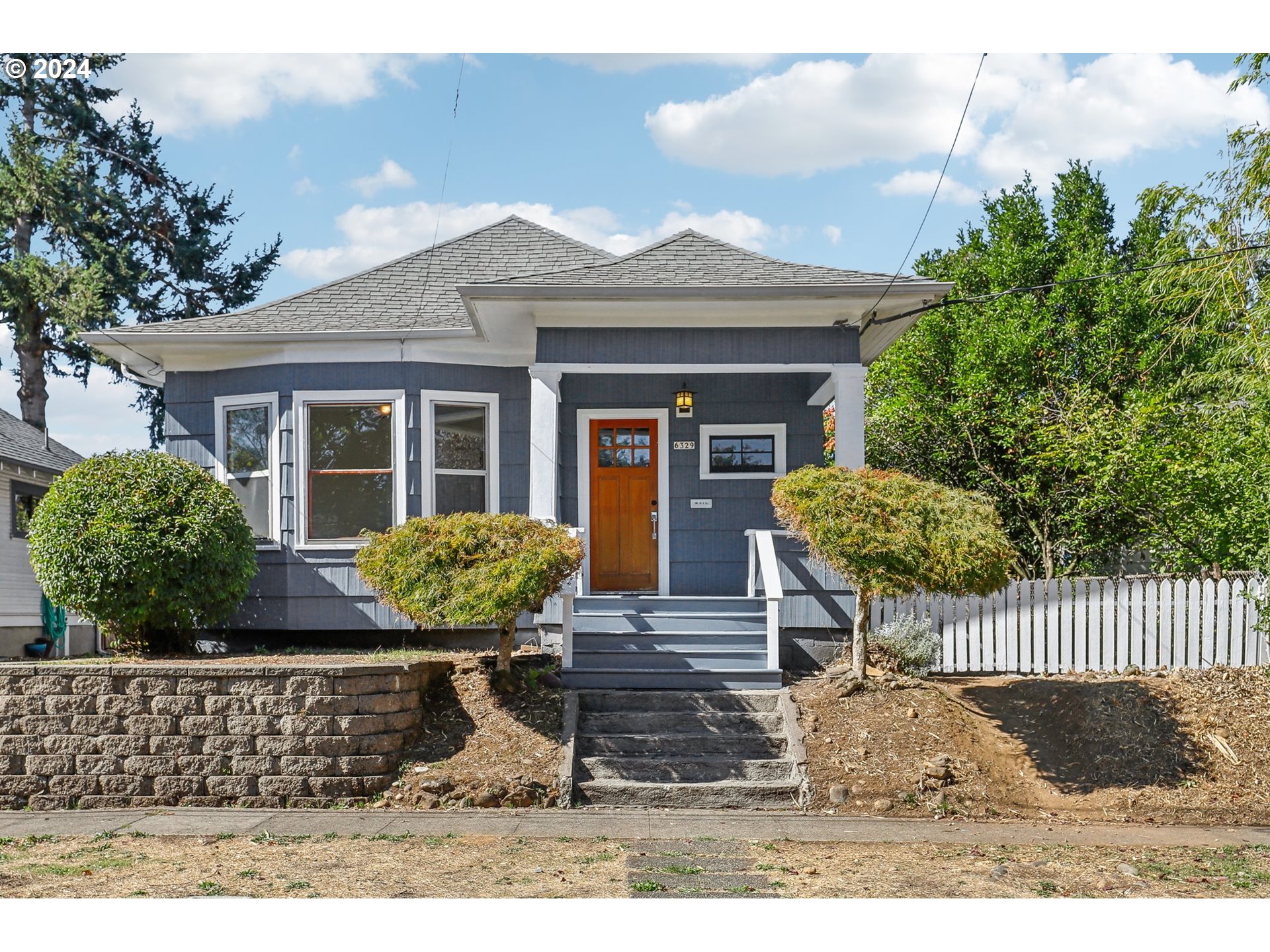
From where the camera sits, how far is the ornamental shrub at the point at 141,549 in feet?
30.8

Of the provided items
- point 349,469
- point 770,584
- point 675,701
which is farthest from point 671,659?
point 349,469

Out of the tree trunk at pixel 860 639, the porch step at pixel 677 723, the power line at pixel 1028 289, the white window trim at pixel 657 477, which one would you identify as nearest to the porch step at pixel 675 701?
the porch step at pixel 677 723

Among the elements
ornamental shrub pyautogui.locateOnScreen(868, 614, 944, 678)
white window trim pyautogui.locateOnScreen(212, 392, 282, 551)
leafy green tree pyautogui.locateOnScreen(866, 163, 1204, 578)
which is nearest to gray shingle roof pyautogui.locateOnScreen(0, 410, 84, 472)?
white window trim pyautogui.locateOnScreen(212, 392, 282, 551)

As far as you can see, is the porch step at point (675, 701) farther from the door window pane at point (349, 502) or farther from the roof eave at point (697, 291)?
the roof eave at point (697, 291)

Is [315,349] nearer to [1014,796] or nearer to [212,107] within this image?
[212,107]

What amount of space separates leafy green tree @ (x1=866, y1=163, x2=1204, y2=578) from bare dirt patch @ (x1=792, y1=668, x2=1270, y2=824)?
15.3 feet

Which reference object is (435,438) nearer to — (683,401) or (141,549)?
(683,401)

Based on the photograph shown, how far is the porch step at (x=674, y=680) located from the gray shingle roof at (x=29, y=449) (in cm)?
1249

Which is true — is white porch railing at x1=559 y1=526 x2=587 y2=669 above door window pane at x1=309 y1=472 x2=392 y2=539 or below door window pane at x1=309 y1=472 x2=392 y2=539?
below

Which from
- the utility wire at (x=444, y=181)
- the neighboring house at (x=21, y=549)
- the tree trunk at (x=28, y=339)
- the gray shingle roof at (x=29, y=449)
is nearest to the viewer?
the utility wire at (x=444, y=181)

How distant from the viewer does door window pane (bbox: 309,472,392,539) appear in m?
11.3

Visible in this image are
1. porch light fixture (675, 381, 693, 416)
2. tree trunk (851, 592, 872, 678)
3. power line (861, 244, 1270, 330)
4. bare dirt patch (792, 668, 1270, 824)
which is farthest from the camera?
porch light fixture (675, 381, 693, 416)

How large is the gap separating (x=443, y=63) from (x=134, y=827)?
6971mm

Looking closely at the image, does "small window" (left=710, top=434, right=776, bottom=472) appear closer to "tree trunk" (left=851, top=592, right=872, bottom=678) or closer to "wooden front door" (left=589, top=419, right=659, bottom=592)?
"wooden front door" (left=589, top=419, right=659, bottom=592)
